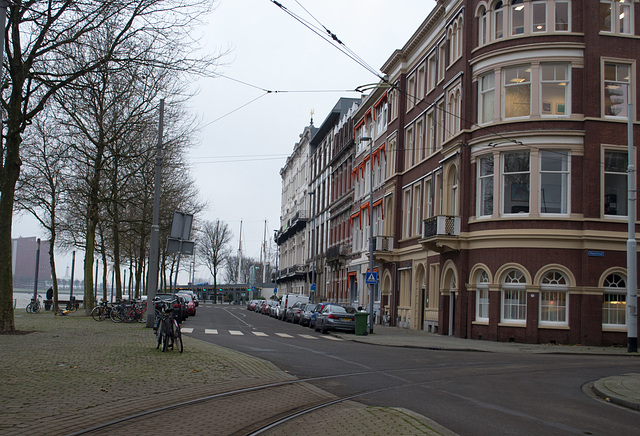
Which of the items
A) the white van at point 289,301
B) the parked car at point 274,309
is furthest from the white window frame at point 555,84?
the parked car at point 274,309

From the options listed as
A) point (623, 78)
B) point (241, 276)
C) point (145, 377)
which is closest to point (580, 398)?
point (145, 377)

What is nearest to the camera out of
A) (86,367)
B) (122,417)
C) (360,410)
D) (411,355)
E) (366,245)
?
(122,417)

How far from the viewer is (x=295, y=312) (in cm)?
4416

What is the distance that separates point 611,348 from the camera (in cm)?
2597

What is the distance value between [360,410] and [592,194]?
20942mm

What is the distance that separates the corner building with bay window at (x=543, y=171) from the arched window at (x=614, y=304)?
40 millimetres

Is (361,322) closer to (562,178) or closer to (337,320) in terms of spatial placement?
(337,320)

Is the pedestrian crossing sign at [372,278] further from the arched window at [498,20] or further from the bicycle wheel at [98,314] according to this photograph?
the bicycle wheel at [98,314]

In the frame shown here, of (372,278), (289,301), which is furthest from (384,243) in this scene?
(372,278)

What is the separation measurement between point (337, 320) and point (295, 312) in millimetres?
11875

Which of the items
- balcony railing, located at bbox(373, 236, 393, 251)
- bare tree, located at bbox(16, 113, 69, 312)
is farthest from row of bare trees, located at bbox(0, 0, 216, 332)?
balcony railing, located at bbox(373, 236, 393, 251)

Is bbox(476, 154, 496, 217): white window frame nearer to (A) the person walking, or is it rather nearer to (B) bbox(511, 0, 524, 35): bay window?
(B) bbox(511, 0, 524, 35): bay window

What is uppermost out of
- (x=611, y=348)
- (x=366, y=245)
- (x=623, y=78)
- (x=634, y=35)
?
(x=634, y=35)

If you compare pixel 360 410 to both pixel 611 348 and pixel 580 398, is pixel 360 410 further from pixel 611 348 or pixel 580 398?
pixel 611 348
